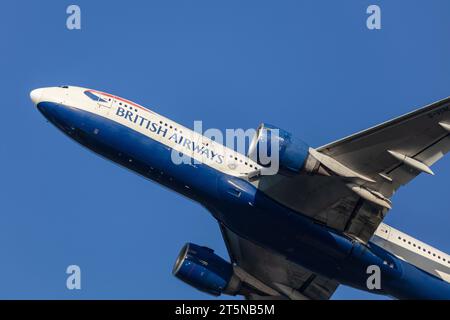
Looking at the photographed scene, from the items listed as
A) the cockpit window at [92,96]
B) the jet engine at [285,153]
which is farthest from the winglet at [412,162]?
the cockpit window at [92,96]

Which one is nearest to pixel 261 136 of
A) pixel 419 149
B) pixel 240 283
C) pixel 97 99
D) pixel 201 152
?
pixel 201 152

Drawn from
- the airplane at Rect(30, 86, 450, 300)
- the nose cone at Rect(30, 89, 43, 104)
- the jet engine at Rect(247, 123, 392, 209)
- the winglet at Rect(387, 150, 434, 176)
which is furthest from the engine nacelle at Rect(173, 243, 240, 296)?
the winglet at Rect(387, 150, 434, 176)

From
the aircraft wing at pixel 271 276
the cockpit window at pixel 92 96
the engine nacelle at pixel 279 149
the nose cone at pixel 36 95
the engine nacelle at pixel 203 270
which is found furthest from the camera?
the aircraft wing at pixel 271 276

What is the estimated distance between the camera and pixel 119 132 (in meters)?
38.4

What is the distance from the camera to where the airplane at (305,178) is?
35.0 m

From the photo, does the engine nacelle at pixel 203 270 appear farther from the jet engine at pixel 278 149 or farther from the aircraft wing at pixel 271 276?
the jet engine at pixel 278 149

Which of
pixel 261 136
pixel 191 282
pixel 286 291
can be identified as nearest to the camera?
pixel 261 136

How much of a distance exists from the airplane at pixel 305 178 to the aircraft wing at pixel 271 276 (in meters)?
5.32

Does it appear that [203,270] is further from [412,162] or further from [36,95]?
[412,162]

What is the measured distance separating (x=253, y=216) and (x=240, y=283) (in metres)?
7.88

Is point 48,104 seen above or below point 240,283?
above

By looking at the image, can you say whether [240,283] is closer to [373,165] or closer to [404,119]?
[373,165]

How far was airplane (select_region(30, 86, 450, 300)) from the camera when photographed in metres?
35.0

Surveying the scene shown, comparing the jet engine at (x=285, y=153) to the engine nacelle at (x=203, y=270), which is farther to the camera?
the engine nacelle at (x=203, y=270)
